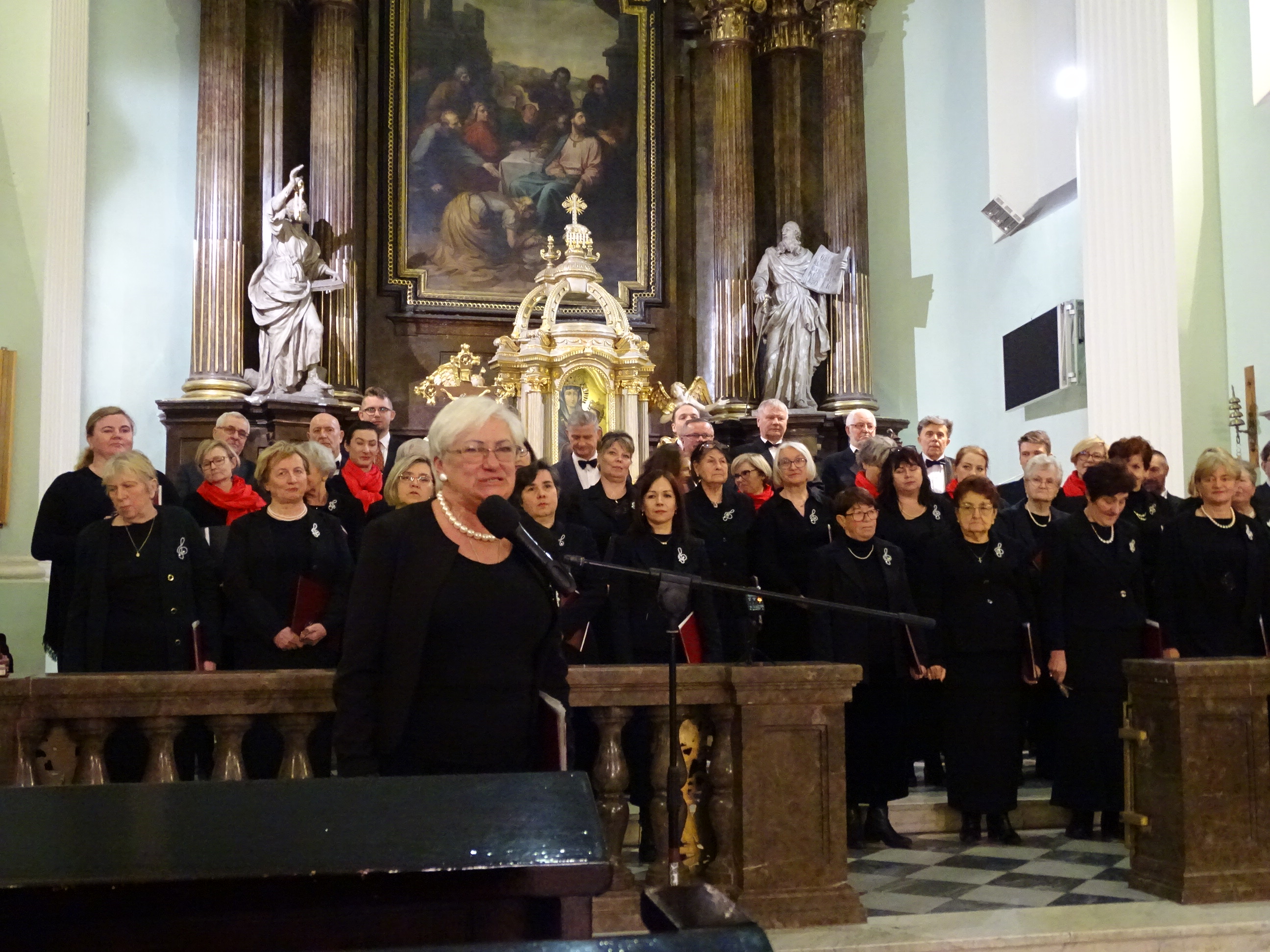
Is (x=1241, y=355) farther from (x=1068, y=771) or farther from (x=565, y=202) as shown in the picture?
(x=565, y=202)

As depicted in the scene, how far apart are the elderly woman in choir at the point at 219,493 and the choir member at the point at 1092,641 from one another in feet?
11.6

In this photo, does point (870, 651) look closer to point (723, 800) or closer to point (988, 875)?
point (988, 875)

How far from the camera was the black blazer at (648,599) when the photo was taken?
5.02 meters

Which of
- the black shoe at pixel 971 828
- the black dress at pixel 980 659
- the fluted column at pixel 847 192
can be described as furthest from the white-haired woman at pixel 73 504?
the fluted column at pixel 847 192

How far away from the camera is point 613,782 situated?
385 centimetres

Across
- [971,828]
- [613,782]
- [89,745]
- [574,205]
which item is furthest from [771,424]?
[89,745]

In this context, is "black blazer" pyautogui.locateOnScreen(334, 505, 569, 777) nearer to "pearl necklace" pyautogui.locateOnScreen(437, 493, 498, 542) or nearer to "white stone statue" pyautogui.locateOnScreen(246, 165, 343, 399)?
"pearl necklace" pyautogui.locateOnScreen(437, 493, 498, 542)

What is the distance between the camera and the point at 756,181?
41.9 ft

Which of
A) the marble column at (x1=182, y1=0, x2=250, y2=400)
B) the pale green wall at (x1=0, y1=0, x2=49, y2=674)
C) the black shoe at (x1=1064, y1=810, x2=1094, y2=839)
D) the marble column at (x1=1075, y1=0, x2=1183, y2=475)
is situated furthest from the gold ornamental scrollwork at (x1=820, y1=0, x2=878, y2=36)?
the black shoe at (x1=1064, y1=810, x2=1094, y2=839)

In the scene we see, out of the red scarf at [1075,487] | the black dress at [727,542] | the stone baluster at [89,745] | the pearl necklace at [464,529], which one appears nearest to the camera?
the pearl necklace at [464,529]

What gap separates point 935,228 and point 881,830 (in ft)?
28.4

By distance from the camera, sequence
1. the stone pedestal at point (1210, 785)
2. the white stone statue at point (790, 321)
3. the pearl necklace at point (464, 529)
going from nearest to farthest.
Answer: the pearl necklace at point (464, 529) → the stone pedestal at point (1210, 785) → the white stone statue at point (790, 321)

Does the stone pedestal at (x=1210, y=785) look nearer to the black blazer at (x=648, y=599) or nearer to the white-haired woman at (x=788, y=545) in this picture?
the black blazer at (x=648, y=599)

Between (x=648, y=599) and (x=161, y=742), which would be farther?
(x=648, y=599)
